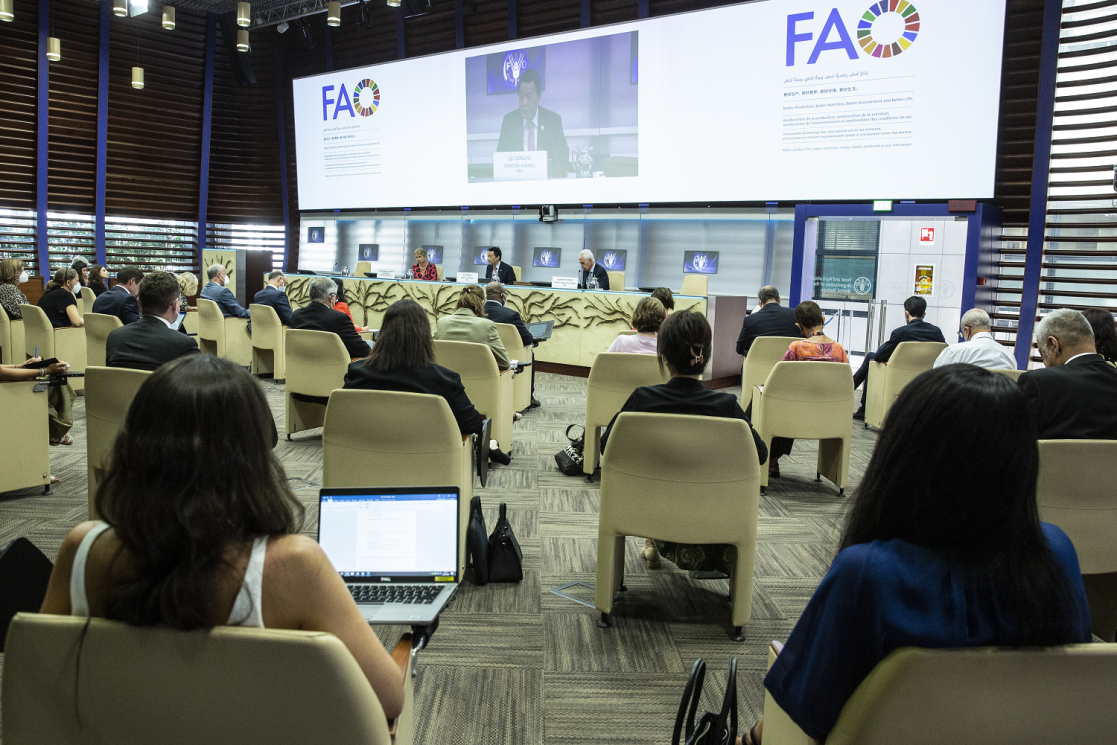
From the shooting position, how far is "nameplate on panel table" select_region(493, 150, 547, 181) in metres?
10.5

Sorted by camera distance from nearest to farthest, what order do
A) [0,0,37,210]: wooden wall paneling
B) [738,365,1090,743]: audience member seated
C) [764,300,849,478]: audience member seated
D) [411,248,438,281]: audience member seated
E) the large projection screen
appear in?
1. [738,365,1090,743]: audience member seated
2. [764,300,849,478]: audience member seated
3. the large projection screen
4. [411,248,438,281]: audience member seated
5. [0,0,37,210]: wooden wall paneling

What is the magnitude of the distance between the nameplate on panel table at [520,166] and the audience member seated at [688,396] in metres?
7.87

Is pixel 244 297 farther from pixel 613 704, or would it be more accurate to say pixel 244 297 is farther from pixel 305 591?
pixel 305 591

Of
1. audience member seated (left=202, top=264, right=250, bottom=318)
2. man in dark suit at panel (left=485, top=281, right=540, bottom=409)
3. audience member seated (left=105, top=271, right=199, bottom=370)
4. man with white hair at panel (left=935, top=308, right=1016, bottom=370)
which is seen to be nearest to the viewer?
audience member seated (left=105, top=271, right=199, bottom=370)

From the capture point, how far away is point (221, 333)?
811 cm

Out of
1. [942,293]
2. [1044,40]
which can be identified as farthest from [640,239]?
[1044,40]

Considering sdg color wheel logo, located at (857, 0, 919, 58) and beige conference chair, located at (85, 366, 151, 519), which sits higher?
sdg color wheel logo, located at (857, 0, 919, 58)

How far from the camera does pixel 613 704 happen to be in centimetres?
241

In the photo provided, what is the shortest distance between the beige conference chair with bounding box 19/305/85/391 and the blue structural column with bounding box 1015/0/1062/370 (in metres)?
8.76

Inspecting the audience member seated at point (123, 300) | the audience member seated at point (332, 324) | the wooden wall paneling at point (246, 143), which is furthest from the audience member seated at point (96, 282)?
the wooden wall paneling at point (246, 143)

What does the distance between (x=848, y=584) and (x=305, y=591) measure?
85 centimetres

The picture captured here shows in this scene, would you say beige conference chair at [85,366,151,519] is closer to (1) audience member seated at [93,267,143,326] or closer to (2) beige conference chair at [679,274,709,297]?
(1) audience member seated at [93,267,143,326]

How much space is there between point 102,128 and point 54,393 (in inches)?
360

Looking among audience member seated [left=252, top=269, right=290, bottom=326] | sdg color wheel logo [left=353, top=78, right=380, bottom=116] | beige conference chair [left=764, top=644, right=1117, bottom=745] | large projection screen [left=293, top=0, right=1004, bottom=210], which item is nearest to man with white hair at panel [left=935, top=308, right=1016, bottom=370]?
large projection screen [left=293, top=0, right=1004, bottom=210]
